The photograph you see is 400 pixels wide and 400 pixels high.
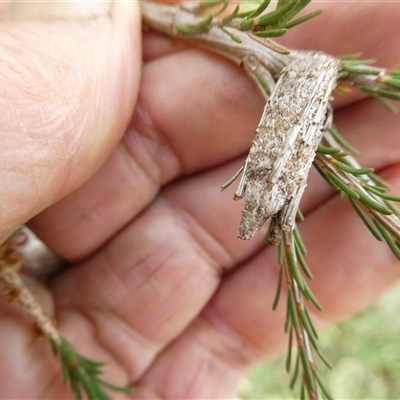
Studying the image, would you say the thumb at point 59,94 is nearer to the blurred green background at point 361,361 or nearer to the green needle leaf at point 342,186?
the green needle leaf at point 342,186

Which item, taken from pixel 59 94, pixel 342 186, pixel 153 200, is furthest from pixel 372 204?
pixel 153 200

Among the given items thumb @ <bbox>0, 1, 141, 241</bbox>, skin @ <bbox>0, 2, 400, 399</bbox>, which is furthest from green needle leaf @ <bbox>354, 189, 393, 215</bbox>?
thumb @ <bbox>0, 1, 141, 241</bbox>

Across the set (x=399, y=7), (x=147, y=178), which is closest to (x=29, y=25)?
(x=147, y=178)

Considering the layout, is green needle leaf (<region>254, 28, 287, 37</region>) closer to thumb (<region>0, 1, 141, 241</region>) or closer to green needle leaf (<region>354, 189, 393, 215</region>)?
green needle leaf (<region>354, 189, 393, 215</region>)

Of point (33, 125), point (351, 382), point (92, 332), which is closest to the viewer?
point (33, 125)

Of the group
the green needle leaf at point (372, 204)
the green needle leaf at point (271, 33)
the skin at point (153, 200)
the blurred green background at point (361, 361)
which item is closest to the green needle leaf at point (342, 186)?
the green needle leaf at point (372, 204)

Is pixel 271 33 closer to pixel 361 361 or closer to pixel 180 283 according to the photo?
pixel 180 283

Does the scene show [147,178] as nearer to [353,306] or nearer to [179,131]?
[179,131]
